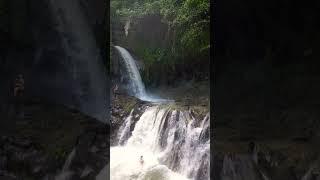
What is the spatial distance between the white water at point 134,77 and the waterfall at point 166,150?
1.71 m

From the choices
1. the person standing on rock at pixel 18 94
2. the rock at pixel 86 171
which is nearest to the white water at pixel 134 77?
the rock at pixel 86 171

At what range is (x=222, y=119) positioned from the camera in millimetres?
5051

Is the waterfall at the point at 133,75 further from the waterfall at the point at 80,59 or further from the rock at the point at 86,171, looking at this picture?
Result: the rock at the point at 86,171

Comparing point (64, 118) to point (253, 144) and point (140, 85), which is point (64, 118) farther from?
point (140, 85)

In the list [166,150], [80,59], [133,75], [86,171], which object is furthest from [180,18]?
[86,171]

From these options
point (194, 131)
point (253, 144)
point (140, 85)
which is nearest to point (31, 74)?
point (253, 144)

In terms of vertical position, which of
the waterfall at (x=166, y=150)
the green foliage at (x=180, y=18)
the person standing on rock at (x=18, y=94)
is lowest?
the waterfall at (x=166, y=150)

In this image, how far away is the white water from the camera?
11.2 m

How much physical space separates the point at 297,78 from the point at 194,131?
402cm

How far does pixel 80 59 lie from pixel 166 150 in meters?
4.28

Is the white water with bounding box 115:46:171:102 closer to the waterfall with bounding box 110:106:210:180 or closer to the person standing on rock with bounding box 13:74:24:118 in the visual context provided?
the waterfall with bounding box 110:106:210:180

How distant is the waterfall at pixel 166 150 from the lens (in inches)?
324

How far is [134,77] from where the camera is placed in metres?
11.6

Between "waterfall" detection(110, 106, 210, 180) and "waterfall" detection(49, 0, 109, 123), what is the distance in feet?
11.8
